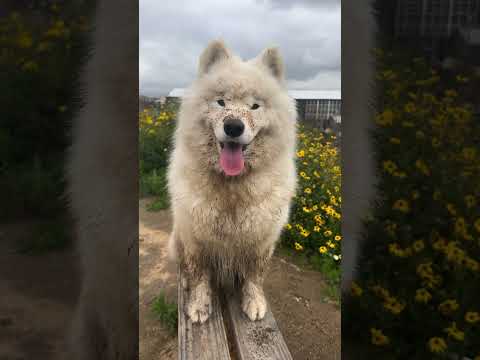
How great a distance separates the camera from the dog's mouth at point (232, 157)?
83 cm

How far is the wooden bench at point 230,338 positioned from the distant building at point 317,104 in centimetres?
74

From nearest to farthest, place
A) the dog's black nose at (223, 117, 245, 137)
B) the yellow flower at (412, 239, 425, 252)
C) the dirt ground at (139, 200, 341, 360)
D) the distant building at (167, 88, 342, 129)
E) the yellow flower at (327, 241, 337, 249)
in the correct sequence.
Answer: the dog's black nose at (223, 117, 245, 137), the yellow flower at (412, 239, 425, 252), the distant building at (167, 88, 342, 129), the dirt ground at (139, 200, 341, 360), the yellow flower at (327, 241, 337, 249)

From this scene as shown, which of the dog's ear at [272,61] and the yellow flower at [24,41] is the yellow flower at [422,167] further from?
the yellow flower at [24,41]

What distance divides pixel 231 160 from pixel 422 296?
2.33 ft

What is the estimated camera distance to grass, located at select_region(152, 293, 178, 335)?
115cm

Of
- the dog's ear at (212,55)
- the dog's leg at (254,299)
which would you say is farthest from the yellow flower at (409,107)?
the dog's leg at (254,299)

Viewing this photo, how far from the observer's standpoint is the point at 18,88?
2.74 feet

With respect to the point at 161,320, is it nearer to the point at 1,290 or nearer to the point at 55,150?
the point at 1,290

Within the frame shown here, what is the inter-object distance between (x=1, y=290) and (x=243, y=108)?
0.88 meters

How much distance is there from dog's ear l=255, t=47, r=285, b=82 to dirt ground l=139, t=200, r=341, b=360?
0.65 m

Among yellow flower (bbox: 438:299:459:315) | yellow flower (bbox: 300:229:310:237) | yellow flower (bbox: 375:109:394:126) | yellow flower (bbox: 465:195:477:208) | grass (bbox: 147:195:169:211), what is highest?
yellow flower (bbox: 375:109:394:126)

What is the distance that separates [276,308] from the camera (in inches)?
48.9

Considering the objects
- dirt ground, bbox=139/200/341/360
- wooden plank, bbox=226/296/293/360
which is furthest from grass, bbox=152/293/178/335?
wooden plank, bbox=226/296/293/360

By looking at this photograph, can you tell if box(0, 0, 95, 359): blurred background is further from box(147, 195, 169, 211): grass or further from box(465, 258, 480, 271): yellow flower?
box(465, 258, 480, 271): yellow flower
